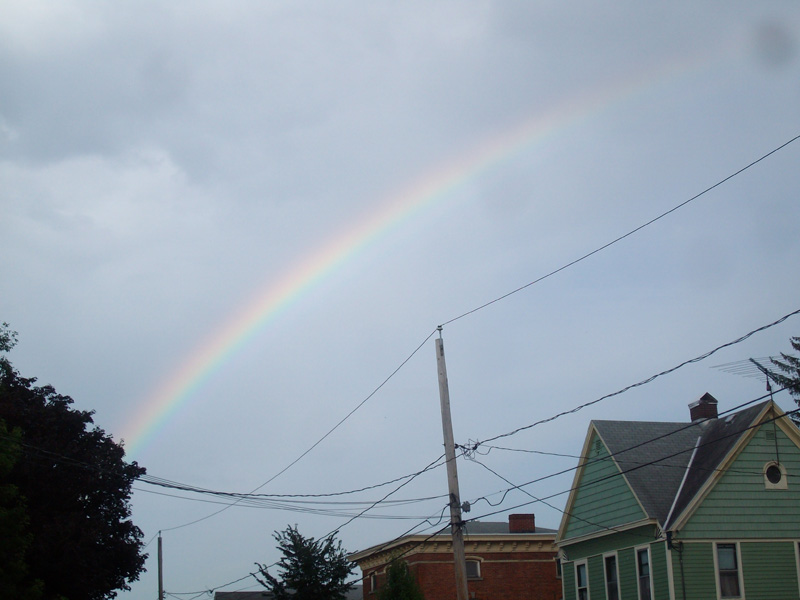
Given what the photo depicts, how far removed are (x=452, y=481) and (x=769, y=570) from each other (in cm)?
1194

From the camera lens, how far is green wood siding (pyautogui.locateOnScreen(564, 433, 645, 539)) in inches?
1184

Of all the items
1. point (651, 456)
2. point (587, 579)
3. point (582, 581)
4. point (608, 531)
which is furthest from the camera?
point (582, 581)

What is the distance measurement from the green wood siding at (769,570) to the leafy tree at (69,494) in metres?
22.0

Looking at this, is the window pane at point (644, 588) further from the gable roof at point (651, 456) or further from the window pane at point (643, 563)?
the gable roof at point (651, 456)

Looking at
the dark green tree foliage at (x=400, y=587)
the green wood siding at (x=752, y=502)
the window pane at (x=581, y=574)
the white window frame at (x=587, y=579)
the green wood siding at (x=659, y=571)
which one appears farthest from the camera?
the window pane at (x=581, y=574)

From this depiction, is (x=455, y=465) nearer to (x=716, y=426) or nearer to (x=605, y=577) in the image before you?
(x=605, y=577)

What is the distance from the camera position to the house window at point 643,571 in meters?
28.6

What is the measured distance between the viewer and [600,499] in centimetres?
3172

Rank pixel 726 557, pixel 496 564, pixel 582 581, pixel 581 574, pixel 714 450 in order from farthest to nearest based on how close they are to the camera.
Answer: pixel 496 564 → pixel 581 574 → pixel 582 581 → pixel 714 450 → pixel 726 557

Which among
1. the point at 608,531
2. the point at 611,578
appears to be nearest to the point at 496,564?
the point at 611,578

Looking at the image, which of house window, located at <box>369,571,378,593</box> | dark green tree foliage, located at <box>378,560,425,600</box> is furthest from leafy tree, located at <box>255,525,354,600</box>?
house window, located at <box>369,571,378,593</box>

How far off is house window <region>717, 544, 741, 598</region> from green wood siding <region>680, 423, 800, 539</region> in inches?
16.7

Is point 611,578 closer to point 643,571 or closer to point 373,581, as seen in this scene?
point 643,571

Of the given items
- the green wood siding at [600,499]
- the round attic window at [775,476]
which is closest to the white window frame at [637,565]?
the green wood siding at [600,499]
